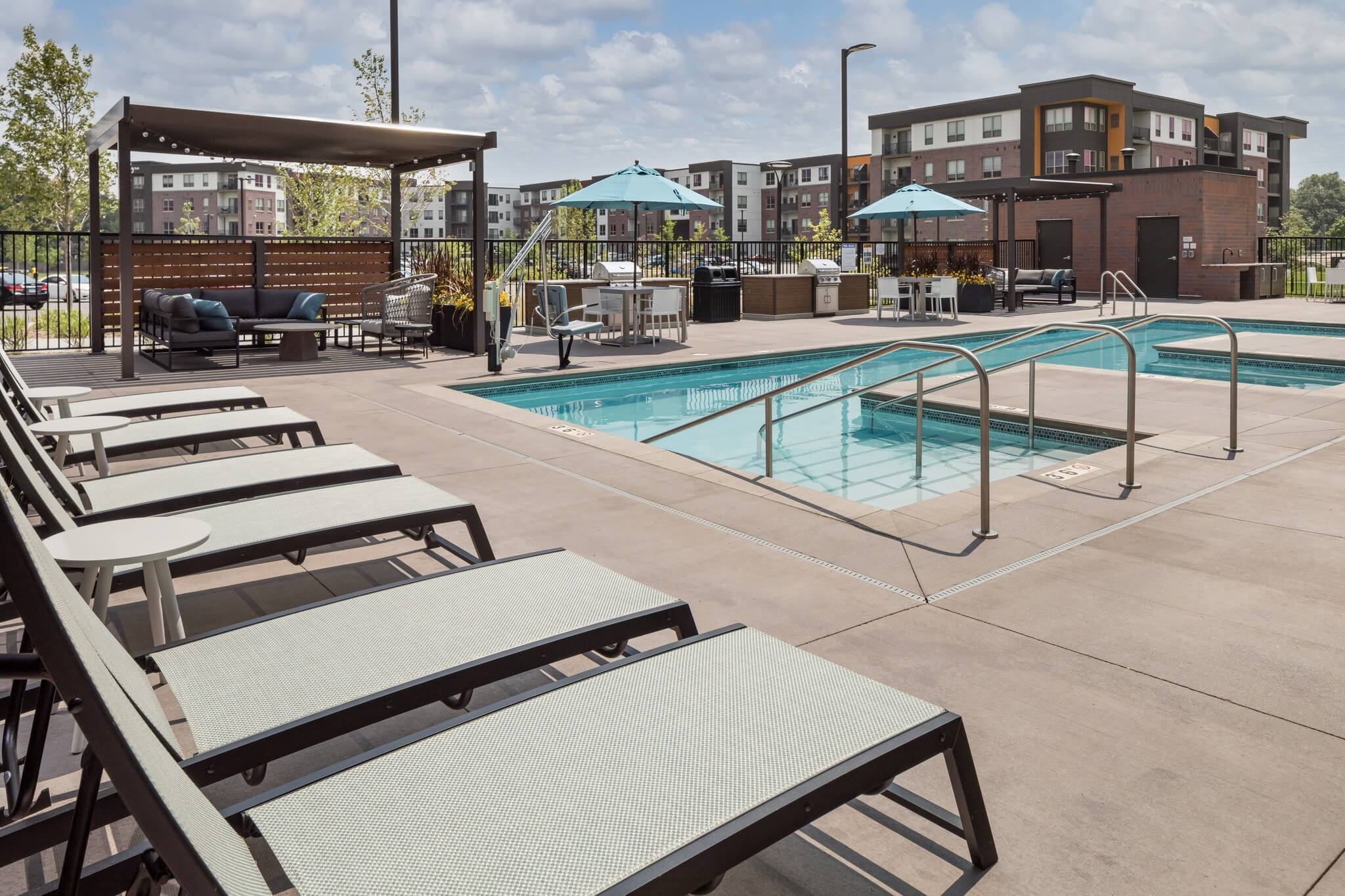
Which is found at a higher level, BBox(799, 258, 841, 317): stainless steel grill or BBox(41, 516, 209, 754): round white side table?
BBox(799, 258, 841, 317): stainless steel grill

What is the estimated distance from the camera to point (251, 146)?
46.1 feet

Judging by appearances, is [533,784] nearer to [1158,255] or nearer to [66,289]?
[66,289]

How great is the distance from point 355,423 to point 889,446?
4.68 m

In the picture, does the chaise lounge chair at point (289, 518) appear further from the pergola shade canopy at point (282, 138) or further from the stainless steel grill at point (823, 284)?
the stainless steel grill at point (823, 284)

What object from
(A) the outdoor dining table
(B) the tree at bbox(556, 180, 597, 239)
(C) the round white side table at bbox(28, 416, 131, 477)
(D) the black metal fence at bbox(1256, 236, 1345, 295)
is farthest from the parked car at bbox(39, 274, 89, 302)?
(B) the tree at bbox(556, 180, 597, 239)

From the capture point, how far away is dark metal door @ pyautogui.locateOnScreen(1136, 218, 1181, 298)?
28281 millimetres

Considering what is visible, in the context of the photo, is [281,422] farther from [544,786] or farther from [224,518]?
[544,786]

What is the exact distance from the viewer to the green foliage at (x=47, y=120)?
73.0 feet

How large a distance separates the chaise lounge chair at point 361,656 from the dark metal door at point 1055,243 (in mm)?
30858

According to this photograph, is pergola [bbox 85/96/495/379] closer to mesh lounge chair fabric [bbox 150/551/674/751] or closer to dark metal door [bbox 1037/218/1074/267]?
mesh lounge chair fabric [bbox 150/551/674/751]

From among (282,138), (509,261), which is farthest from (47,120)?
(282,138)

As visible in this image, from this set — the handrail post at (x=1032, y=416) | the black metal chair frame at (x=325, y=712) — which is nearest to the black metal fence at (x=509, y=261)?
the handrail post at (x=1032, y=416)

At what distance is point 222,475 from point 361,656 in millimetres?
2308

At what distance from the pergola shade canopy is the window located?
57.4 metres
